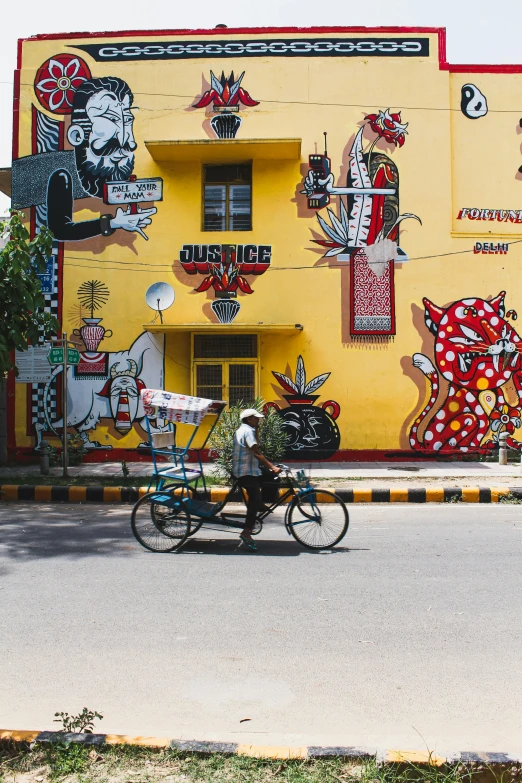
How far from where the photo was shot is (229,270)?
48.8 ft

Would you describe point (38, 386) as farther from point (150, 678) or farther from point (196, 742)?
point (196, 742)

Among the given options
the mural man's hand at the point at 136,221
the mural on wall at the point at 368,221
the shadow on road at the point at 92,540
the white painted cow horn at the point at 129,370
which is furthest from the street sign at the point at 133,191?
the shadow on road at the point at 92,540

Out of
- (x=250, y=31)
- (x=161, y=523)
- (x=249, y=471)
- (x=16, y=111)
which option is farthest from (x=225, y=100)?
(x=161, y=523)

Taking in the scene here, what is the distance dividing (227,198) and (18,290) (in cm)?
551

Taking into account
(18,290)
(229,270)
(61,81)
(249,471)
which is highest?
(61,81)

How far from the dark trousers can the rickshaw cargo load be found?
873 millimetres

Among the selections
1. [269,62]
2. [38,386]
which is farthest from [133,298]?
[269,62]

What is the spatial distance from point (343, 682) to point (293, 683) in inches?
11.5

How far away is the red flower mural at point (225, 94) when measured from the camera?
1495 centimetres

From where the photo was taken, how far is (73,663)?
4238 millimetres

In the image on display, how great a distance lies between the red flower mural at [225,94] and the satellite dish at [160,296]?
13.6 feet

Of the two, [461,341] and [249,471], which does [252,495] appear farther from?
[461,341]

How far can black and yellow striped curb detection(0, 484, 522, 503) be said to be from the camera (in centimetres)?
1106

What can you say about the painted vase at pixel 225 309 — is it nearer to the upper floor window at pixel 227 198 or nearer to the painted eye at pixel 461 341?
the upper floor window at pixel 227 198
